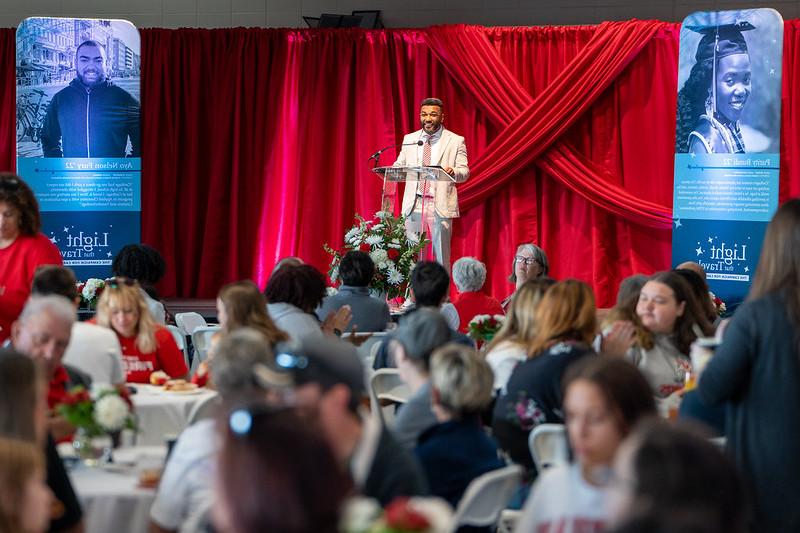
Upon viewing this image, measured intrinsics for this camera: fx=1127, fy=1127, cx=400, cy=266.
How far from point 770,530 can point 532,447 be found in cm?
79

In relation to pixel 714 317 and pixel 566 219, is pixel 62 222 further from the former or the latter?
pixel 714 317

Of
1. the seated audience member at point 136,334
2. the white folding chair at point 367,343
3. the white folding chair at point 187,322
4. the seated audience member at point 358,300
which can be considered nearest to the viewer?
the seated audience member at point 136,334

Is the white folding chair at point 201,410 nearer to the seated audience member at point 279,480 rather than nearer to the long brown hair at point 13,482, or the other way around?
the long brown hair at point 13,482

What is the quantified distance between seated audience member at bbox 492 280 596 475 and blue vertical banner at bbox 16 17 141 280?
6.36 m

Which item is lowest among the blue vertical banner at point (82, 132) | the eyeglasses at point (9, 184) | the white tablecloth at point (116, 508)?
the white tablecloth at point (116, 508)

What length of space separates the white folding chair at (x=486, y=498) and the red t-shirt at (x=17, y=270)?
2.62 meters

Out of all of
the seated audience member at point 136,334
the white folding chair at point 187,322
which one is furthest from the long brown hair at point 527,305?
the white folding chair at point 187,322

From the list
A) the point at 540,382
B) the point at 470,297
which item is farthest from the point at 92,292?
the point at 540,382

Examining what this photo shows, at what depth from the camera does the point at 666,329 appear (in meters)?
4.79

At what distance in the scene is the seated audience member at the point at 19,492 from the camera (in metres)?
1.98

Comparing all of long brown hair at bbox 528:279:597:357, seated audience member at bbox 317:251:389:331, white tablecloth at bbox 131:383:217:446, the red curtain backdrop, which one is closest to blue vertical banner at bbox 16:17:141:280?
the red curtain backdrop

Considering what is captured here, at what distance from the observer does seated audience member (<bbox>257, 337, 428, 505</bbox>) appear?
88.3 inches

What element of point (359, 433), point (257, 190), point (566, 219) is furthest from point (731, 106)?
point (359, 433)

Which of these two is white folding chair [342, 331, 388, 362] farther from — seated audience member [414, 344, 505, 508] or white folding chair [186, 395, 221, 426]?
seated audience member [414, 344, 505, 508]
